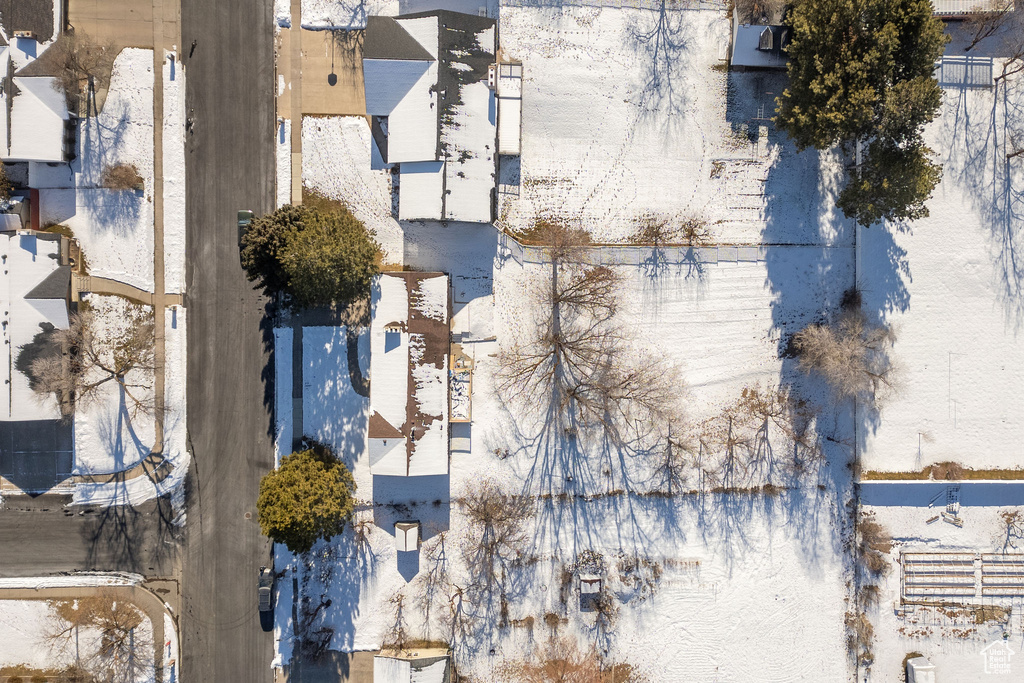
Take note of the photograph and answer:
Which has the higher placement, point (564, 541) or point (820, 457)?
point (820, 457)

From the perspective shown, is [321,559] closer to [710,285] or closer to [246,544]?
[246,544]

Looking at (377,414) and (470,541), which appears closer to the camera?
(377,414)

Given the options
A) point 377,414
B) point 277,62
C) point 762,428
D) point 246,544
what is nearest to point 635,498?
point 762,428

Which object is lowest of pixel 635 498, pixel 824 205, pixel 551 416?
pixel 635 498

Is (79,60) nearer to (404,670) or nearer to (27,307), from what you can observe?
(27,307)

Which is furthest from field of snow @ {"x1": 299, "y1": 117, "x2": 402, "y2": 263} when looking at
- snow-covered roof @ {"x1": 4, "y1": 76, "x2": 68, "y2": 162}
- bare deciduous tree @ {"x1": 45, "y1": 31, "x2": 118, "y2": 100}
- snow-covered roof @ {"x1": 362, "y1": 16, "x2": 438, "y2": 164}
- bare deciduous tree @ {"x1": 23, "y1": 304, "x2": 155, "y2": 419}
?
snow-covered roof @ {"x1": 4, "y1": 76, "x2": 68, "y2": 162}

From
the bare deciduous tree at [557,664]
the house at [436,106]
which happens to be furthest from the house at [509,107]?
the bare deciduous tree at [557,664]
